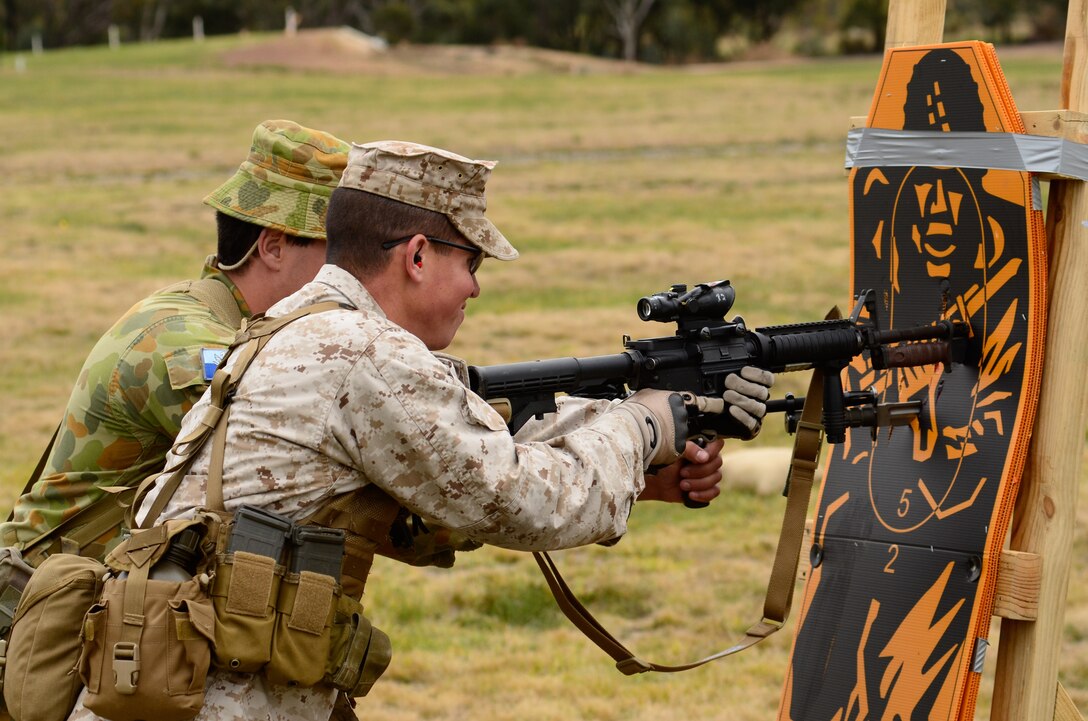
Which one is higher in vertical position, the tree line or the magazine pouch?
the tree line

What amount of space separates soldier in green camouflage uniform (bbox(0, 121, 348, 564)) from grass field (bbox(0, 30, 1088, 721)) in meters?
2.26

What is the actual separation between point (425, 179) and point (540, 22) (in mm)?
65220

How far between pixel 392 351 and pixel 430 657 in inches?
145

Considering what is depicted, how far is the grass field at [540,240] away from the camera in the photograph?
21.0ft

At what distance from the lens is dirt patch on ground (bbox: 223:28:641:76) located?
50.6 m

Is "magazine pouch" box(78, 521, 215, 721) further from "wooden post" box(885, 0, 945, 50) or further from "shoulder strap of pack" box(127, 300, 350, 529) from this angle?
"wooden post" box(885, 0, 945, 50)

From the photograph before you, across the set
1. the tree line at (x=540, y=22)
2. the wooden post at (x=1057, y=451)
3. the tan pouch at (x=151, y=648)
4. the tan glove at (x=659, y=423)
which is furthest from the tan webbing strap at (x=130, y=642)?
the tree line at (x=540, y=22)

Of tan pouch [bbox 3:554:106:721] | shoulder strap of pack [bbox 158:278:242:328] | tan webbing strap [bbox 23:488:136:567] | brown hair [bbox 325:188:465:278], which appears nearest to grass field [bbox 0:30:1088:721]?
tan webbing strap [bbox 23:488:136:567]

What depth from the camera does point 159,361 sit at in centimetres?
380

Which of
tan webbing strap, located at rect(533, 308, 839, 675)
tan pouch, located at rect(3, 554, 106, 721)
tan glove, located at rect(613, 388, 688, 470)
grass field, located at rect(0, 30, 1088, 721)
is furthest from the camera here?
grass field, located at rect(0, 30, 1088, 721)

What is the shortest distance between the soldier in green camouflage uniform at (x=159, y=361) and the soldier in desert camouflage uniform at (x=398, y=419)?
0.62m

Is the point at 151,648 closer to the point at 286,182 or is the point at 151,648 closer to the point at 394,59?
the point at 286,182

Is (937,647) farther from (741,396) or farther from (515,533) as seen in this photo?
(515,533)

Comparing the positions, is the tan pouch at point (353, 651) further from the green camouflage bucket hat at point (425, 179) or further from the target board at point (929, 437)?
the target board at point (929, 437)
